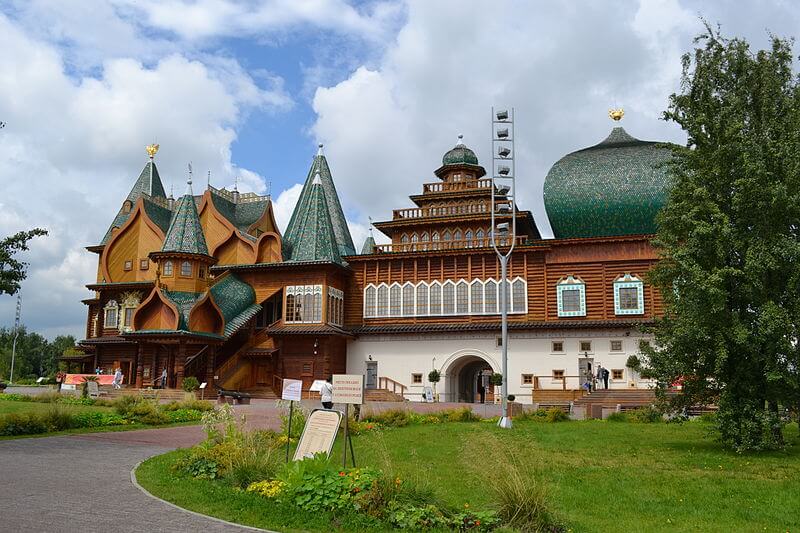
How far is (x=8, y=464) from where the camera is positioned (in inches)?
473

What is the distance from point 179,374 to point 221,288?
550 cm

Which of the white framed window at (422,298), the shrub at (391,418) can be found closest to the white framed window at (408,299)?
the white framed window at (422,298)

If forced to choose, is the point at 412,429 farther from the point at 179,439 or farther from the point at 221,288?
the point at 221,288

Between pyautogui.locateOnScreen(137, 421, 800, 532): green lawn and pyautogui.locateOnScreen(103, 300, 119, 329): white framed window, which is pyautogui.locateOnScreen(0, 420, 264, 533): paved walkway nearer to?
pyautogui.locateOnScreen(137, 421, 800, 532): green lawn

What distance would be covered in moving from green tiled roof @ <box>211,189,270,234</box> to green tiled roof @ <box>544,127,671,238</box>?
62.5ft

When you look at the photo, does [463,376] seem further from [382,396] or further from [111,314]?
[111,314]

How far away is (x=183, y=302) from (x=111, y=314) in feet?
37.9

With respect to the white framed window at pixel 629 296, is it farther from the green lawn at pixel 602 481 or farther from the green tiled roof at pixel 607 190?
the green lawn at pixel 602 481

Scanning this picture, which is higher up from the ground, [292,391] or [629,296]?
[629,296]

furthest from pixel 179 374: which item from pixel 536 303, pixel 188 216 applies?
pixel 536 303

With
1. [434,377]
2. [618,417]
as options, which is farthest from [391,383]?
[618,417]

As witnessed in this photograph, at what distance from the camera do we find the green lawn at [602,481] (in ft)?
28.3

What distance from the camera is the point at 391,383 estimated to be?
3847 centimetres

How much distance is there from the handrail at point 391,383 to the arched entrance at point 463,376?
7.38 feet
